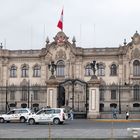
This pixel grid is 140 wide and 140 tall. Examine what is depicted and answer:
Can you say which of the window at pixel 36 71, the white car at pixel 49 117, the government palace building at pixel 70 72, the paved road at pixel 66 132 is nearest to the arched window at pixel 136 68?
the government palace building at pixel 70 72

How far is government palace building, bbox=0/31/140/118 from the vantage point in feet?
232

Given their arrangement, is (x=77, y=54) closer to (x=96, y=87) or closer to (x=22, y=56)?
(x=22, y=56)

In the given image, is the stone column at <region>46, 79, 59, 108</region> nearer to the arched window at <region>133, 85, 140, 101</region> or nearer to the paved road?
the paved road

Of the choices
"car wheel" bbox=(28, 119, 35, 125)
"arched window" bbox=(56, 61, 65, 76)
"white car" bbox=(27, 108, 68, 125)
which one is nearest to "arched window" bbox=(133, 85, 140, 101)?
"arched window" bbox=(56, 61, 65, 76)

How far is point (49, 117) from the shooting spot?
3675 cm

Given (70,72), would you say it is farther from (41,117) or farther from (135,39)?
(41,117)

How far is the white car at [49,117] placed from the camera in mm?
36688

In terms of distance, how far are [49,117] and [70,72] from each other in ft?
125

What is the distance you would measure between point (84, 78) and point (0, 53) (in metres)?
15.3

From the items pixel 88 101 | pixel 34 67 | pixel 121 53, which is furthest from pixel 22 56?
pixel 88 101

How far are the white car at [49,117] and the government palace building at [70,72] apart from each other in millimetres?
31121

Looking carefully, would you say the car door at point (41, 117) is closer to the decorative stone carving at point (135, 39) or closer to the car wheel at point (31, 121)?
the car wheel at point (31, 121)

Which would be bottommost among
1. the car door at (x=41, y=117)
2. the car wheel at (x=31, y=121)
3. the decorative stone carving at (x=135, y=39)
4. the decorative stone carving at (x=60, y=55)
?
the car wheel at (x=31, y=121)

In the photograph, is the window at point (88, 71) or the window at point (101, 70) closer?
the window at point (101, 70)
